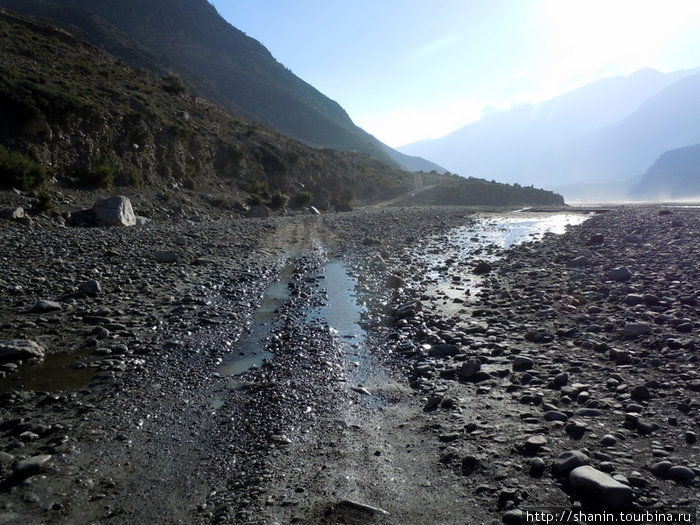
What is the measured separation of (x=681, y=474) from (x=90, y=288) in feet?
30.5

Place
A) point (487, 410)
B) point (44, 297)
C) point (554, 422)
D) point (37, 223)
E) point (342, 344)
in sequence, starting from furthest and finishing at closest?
point (37, 223) → point (44, 297) → point (342, 344) → point (487, 410) → point (554, 422)

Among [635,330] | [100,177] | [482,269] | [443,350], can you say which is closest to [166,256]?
[443,350]

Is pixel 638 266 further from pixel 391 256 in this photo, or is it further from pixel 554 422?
pixel 554 422

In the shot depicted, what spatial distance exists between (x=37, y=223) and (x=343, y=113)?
151 m

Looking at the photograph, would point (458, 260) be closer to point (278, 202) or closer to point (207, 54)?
point (278, 202)

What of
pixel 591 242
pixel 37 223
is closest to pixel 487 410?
pixel 591 242

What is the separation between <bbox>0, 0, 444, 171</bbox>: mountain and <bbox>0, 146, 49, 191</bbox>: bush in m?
67.5

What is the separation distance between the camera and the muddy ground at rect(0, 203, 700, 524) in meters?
3.51

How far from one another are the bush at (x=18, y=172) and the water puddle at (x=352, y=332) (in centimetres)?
1335

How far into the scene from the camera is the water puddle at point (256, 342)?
635 cm

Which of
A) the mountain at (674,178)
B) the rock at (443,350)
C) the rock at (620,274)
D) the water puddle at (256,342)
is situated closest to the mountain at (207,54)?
the water puddle at (256,342)

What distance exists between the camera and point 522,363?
19.9ft

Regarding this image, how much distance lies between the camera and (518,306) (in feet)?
29.9

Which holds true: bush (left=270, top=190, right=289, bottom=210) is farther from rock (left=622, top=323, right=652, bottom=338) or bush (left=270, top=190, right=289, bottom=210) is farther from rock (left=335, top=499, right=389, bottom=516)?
rock (left=335, top=499, right=389, bottom=516)
